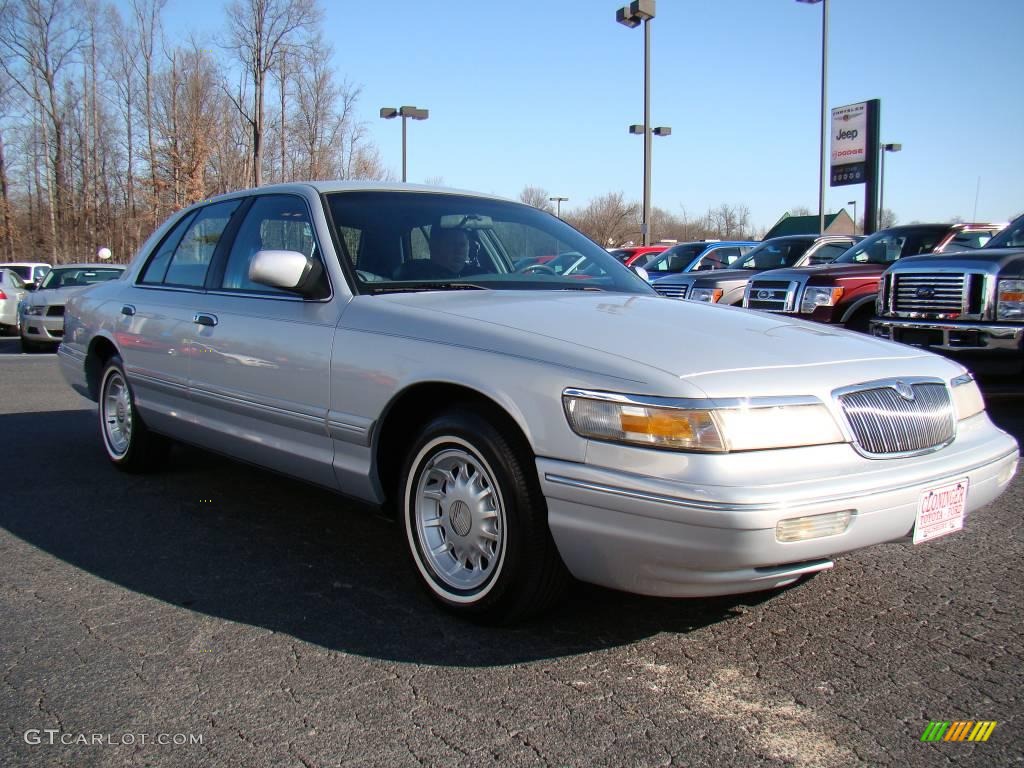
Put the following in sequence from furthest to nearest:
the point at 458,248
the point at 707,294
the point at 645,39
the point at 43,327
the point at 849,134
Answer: the point at 849,134 < the point at 645,39 < the point at 43,327 < the point at 707,294 < the point at 458,248

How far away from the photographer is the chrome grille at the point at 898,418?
2.77 meters

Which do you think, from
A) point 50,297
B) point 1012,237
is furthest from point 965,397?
point 50,297

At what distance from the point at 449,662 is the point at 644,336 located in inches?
48.1

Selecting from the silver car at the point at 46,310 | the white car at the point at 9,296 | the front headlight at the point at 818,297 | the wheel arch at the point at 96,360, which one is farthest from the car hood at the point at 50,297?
the front headlight at the point at 818,297

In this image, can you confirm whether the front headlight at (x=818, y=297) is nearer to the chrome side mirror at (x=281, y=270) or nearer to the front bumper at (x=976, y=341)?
the front bumper at (x=976, y=341)

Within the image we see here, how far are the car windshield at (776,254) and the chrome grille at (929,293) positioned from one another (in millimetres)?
5036

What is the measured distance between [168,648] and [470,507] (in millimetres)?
1076

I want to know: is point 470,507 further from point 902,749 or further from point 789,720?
point 902,749

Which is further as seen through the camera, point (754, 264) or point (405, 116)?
point (405, 116)

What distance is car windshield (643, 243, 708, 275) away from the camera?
16.7 meters

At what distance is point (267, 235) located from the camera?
4.33 meters

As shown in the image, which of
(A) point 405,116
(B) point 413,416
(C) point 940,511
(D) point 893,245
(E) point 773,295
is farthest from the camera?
(A) point 405,116

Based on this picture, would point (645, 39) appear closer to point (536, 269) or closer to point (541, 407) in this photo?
point (536, 269)

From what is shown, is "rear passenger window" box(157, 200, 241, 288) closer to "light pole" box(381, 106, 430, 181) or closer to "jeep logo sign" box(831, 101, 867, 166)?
"jeep logo sign" box(831, 101, 867, 166)
